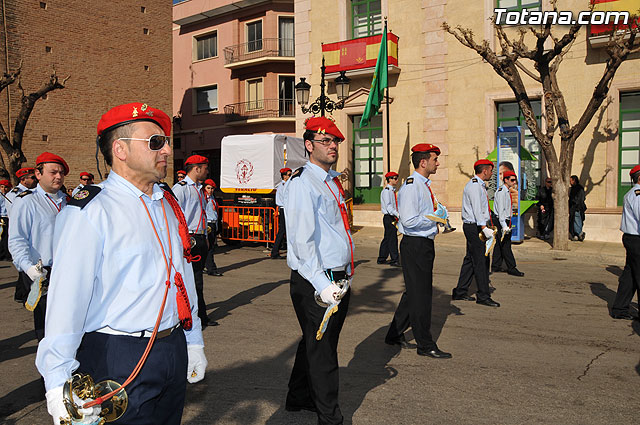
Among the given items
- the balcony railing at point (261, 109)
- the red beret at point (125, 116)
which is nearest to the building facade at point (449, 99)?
the balcony railing at point (261, 109)

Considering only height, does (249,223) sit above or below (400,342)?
above

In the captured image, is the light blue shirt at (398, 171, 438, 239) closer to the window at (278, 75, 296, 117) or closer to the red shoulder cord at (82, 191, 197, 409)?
the red shoulder cord at (82, 191, 197, 409)

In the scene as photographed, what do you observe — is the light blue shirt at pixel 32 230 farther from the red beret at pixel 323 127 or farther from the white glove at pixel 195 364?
the white glove at pixel 195 364

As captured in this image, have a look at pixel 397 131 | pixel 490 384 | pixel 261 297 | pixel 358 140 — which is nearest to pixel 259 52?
pixel 358 140

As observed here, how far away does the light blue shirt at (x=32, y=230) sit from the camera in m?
5.14

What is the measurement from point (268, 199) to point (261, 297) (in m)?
7.69

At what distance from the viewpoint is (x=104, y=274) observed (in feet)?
7.16

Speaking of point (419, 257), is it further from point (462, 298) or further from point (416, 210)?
point (462, 298)

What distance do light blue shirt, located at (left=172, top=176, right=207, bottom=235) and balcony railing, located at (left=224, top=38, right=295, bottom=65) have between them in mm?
24528

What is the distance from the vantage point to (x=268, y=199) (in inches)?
640

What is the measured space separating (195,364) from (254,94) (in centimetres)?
3027

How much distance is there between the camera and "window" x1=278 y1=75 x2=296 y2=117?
30803 mm

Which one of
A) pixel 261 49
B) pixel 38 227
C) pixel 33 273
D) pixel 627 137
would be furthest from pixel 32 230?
pixel 261 49

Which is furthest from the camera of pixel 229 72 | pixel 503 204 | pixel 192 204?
pixel 229 72
